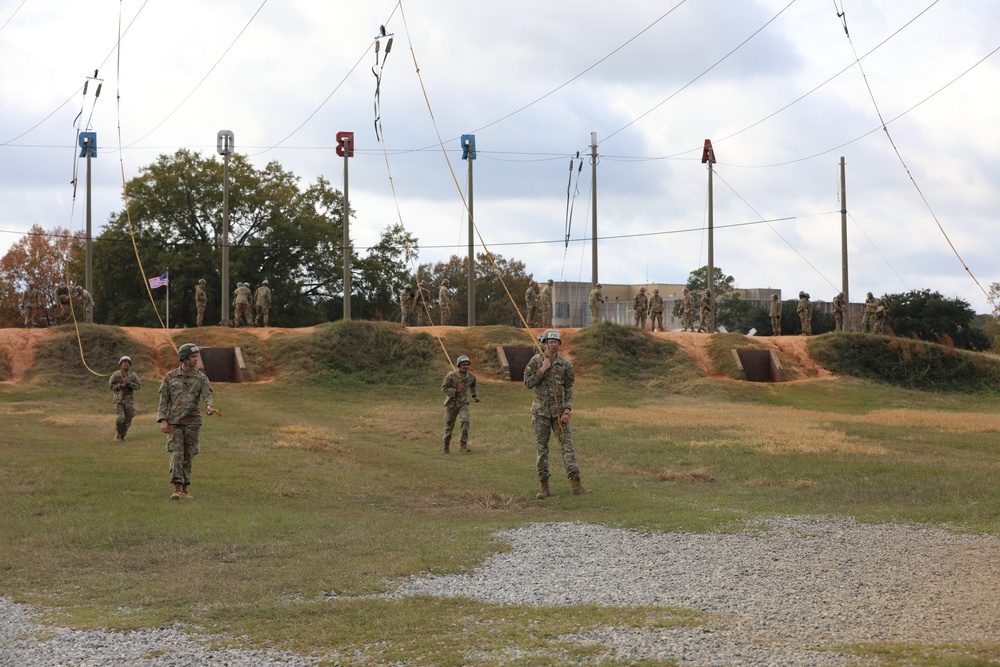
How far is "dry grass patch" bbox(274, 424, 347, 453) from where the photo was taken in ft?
73.7

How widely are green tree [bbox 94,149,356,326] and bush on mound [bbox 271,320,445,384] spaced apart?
64.1 feet

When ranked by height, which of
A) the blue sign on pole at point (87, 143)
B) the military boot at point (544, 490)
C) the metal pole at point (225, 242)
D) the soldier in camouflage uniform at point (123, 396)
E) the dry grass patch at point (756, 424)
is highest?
the blue sign on pole at point (87, 143)

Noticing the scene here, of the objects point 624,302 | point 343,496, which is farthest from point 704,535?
point 624,302

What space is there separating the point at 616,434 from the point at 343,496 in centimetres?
944

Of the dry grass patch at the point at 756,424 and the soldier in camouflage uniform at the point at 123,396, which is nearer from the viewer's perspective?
the dry grass patch at the point at 756,424

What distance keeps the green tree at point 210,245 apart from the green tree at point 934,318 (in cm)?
3486

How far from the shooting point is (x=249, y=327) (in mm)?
46000

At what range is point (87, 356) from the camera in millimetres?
39562

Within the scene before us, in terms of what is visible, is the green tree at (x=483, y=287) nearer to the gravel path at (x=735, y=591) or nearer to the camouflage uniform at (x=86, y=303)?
the camouflage uniform at (x=86, y=303)

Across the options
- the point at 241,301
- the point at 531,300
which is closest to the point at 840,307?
the point at 531,300

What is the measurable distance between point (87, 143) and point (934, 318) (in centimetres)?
5095

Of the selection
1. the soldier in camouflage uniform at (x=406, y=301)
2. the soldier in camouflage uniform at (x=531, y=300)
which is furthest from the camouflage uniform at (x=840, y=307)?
the soldier in camouflage uniform at (x=406, y=301)

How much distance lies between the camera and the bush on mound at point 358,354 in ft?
133

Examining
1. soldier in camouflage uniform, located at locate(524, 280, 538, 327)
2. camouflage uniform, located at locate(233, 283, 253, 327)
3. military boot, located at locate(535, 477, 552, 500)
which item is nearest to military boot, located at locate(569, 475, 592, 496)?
military boot, located at locate(535, 477, 552, 500)
